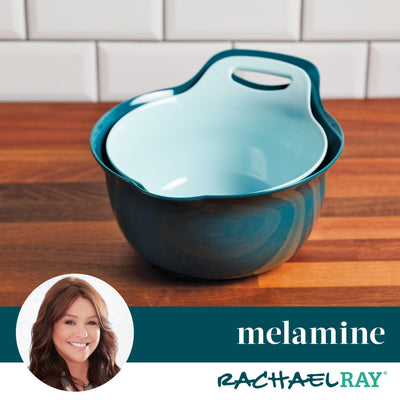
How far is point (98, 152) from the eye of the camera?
590mm

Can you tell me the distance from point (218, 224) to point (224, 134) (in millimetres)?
243

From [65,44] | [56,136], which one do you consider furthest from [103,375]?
[65,44]

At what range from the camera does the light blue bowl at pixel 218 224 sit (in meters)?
0.52

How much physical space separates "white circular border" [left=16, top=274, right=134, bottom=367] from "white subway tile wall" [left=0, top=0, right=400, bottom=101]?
30.1 inches

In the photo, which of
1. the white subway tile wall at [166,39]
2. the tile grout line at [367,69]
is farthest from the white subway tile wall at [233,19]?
the tile grout line at [367,69]

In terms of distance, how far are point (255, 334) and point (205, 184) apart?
0.81 feet

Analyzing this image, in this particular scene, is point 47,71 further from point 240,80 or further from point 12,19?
point 240,80

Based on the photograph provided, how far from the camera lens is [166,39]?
119cm

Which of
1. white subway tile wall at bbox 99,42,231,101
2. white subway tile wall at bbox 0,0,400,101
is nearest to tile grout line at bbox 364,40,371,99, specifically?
white subway tile wall at bbox 0,0,400,101

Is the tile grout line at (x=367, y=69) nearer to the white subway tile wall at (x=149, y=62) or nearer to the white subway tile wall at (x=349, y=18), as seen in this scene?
the white subway tile wall at (x=349, y=18)

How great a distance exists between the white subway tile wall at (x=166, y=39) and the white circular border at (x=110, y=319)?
2.51ft

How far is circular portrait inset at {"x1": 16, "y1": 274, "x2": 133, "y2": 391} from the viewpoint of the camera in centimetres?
49

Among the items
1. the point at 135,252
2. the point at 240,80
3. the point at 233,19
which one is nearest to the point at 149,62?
the point at 233,19

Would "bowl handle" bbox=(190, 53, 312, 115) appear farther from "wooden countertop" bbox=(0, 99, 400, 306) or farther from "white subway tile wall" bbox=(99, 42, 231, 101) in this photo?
"white subway tile wall" bbox=(99, 42, 231, 101)
